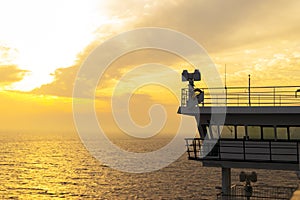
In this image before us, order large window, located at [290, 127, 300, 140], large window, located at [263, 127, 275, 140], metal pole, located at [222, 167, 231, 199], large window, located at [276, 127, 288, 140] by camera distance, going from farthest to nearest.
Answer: metal pole, located at [222, 167, 231, 199], large window, located at [263, 127, 275, 140], large window, located at [276, 127, 288, 140], large window, located at [290, 127, 300, 140]

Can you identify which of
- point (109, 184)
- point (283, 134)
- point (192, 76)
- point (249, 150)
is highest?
point (192, 76)

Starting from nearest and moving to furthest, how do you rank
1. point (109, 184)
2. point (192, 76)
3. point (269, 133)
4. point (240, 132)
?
point (269, 133), point (240, 132), point (192, 76), point (109, 184)

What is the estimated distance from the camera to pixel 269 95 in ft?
101

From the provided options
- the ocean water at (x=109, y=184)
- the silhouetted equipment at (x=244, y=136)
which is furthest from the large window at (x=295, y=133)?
the ocean water at (x=109, y=184)

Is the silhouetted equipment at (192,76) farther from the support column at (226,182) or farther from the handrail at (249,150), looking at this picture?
the support column at (226,182)

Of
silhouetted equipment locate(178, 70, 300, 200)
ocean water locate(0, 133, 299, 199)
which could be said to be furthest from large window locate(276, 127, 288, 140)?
ocean water locate(0, 133, 299, 199)

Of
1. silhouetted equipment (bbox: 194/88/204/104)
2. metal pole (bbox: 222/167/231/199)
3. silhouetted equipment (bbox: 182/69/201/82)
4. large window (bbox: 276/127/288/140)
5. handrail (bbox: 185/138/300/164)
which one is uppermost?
silhouetted equipment (bbox: 182/69/201/82)

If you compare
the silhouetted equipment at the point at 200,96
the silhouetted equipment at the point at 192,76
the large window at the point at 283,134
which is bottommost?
the large window at the point at 283,134

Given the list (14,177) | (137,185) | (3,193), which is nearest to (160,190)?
(137,185)

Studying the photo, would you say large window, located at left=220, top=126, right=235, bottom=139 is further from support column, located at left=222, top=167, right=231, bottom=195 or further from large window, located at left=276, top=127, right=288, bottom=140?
large window, located at left=276, top=127, right=288, bottom=140

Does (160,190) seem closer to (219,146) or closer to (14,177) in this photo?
(14,177)

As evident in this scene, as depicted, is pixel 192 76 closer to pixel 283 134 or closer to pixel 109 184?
pixel 283 134

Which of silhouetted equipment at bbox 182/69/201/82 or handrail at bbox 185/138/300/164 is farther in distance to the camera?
silhouetted equipment at bbox 182/69/201/82

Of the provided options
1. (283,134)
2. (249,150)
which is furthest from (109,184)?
(283,134)
